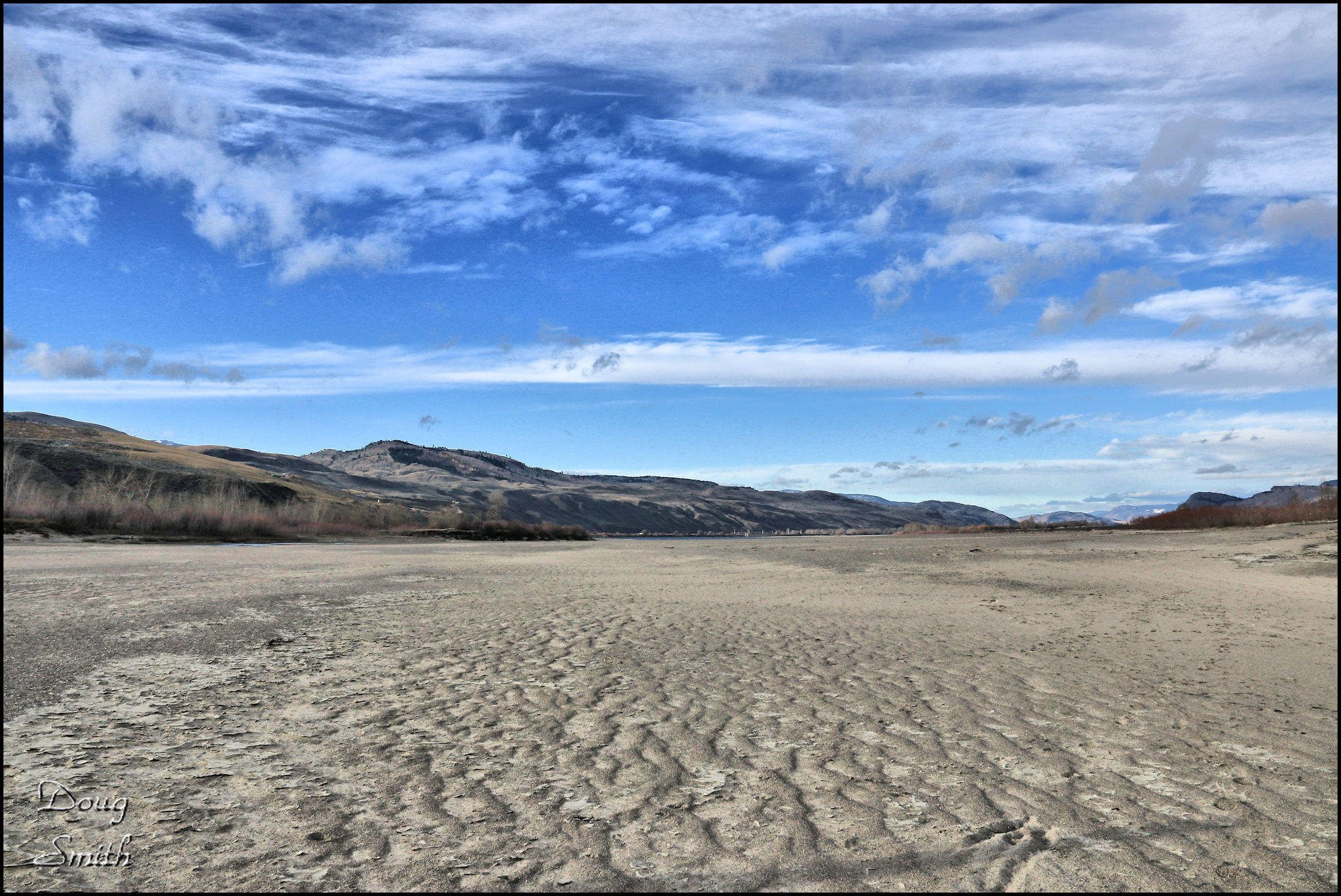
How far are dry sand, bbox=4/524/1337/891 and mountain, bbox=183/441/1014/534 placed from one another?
173 ft

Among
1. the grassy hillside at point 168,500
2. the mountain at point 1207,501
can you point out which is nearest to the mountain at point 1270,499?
the mountain at point 1207,501

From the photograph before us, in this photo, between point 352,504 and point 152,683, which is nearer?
point 152,683

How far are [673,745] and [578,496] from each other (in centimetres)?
11396

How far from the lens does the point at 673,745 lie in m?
4.89

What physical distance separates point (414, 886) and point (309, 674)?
4.21 m

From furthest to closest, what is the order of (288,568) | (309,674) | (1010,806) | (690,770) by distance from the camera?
1. (288,568)
2. (309,674)
3. (690,770)
4. (1010,806)

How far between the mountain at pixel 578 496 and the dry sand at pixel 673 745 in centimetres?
5272

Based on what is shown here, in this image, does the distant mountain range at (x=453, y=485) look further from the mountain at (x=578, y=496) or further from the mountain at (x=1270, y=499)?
the mountain at (x=1270, y=499)

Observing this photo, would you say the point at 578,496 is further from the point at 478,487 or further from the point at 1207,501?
the point at 1207,501

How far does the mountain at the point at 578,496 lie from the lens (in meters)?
103

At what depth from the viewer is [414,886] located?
9.96ft

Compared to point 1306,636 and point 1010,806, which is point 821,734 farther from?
point 1306,636

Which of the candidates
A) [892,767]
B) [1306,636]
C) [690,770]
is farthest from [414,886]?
[1306,636]

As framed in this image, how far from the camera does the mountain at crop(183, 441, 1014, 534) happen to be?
102750 mm
